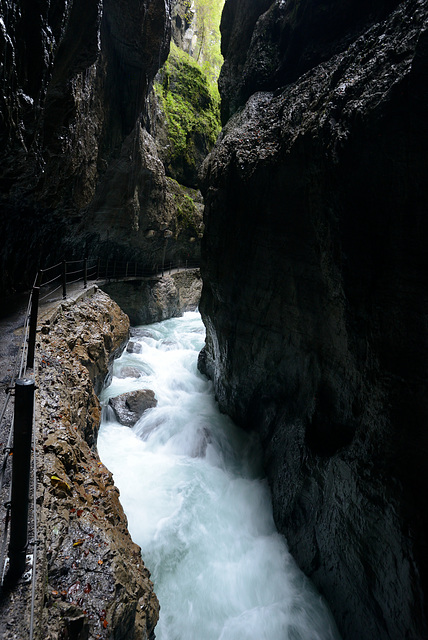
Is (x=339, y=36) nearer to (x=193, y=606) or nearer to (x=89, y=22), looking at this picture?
(x=89, y=22)

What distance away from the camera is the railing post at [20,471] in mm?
1776

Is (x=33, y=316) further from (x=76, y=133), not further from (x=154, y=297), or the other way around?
(x=154, y=297)

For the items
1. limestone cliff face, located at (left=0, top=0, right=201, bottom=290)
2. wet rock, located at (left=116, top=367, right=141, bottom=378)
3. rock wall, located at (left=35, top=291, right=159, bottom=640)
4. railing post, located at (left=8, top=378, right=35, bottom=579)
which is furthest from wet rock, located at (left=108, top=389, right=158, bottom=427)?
railing post, located at (left=8, top=378, right=35, bottom=579)

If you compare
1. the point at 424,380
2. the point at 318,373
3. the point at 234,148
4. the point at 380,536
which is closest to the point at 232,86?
the point at 234,148

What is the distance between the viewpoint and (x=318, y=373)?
5.68 metres

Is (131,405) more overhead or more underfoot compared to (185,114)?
more underfoot

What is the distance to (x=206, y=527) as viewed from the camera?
628 cm

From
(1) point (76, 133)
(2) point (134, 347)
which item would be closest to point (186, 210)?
(2) point (134, 347)

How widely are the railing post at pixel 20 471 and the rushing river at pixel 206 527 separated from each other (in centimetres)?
383

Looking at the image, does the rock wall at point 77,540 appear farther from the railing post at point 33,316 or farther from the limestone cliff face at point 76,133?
the limestone cliff face at point 76,133

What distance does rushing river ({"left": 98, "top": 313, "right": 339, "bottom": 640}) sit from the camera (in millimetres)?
4902

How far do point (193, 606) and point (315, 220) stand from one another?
643 centimetres

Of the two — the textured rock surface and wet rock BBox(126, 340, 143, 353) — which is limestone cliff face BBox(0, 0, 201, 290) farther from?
wet rock BBox(126, 340, 143, 353)

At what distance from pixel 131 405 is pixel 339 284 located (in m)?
6.84
